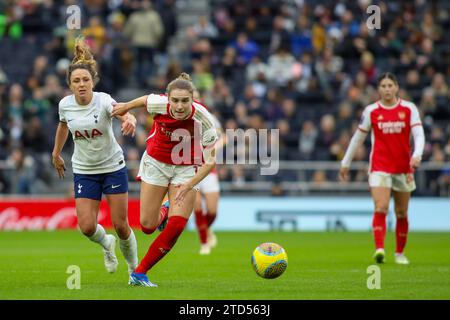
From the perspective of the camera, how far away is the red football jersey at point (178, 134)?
1107 centimetres

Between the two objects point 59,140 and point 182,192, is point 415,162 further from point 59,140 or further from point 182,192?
point 59,140

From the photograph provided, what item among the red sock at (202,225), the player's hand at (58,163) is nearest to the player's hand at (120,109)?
the player's hand at (58,163)

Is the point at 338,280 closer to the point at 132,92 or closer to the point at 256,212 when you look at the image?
the point at 256,212

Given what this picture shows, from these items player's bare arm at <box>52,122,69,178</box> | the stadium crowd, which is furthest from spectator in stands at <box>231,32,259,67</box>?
player's bare arm at <box>52,122,69,178</box>

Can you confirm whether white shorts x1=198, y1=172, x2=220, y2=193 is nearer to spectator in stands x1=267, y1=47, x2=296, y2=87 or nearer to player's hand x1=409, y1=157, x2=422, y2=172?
player's hand x1=409, y1=157, x2=422, y2=172

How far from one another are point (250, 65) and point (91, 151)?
57.1 feet

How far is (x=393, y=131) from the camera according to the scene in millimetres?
15211

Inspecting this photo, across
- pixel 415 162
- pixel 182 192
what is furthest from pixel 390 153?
pixel 182 192

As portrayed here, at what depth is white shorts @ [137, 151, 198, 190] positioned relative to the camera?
11.5 meters

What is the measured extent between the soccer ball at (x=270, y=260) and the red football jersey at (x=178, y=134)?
1199 millimetres

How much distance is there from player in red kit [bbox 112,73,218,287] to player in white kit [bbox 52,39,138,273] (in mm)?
266

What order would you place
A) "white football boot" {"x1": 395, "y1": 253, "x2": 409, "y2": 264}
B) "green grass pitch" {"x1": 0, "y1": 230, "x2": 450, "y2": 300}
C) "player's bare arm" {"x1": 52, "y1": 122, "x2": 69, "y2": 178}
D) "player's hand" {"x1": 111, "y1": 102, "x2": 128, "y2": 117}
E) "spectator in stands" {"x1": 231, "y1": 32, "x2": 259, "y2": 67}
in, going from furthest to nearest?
"spectator in stands" {"x1": 231, "y1": 32, "x2": 259, "y2": 67}, "white football boot" {"x1": 395, "y1": 253, "x2": 409, "y2": 264}, "player's bare arm" {"x1": 52, "y1": 122, "x2": 69, "y2": 178}, "player's hand" {"x1": 111, "y1": 102, "x2": 128, "y2": 117}, "green grass pitch" {"x1": 0, "y1": 230, "x2": 450, "y2": 300}

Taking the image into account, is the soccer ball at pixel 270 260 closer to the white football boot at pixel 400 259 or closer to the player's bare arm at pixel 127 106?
the player's bare arm at pixel 127 106

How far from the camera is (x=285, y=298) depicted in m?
9.78
